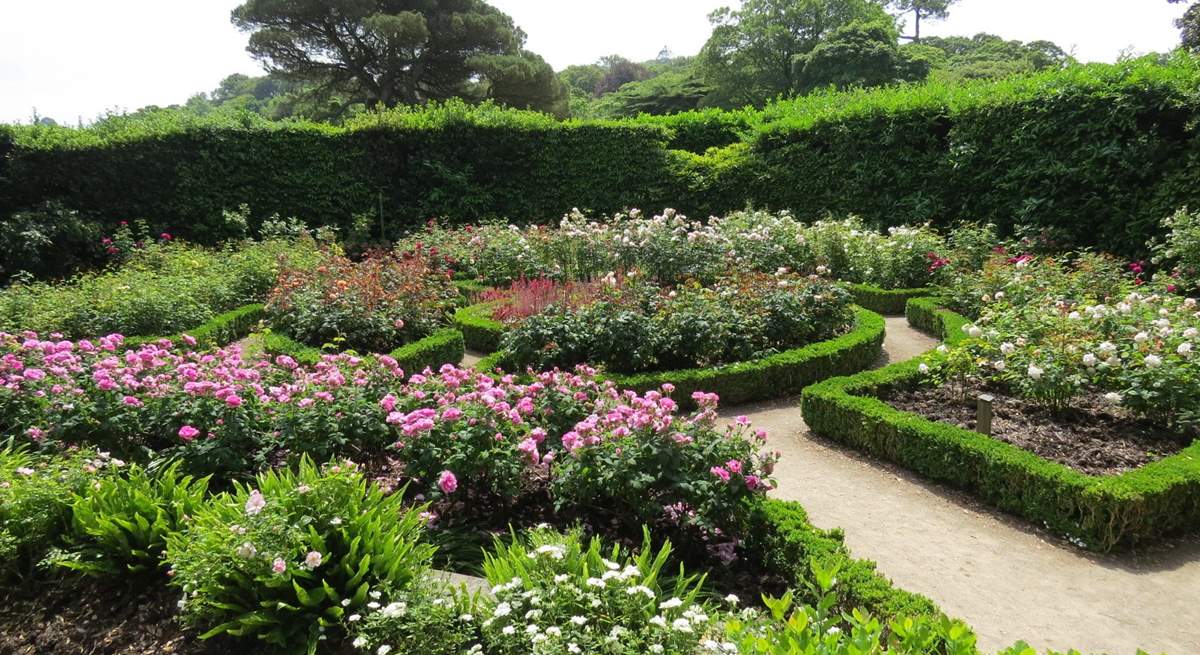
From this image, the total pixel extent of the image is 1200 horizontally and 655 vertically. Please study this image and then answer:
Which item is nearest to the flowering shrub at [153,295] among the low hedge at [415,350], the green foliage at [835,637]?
the low hedge at [415,350]

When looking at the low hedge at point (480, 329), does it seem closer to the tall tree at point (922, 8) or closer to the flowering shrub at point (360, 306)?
the flowering shrub at point (360, 306)

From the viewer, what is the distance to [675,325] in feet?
22.7

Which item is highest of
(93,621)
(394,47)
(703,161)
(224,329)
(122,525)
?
(394,47)

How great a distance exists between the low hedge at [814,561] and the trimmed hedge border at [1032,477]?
4.84ft

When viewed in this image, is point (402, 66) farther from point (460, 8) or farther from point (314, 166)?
point (314, 166)

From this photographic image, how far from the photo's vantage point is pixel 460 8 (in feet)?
90.0

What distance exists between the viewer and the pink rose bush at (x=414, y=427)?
12.5ft

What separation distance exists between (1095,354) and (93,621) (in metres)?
6.55

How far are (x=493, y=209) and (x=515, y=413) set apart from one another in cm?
1188

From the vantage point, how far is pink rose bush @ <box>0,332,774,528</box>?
380 cm

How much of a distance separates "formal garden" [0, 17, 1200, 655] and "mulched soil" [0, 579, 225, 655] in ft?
0.05

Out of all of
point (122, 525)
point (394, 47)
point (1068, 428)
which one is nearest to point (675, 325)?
point (1068, 428)

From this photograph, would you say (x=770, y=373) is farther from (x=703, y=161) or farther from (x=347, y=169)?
(x=347, y=169)

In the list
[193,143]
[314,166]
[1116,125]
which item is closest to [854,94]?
[1116,125]
